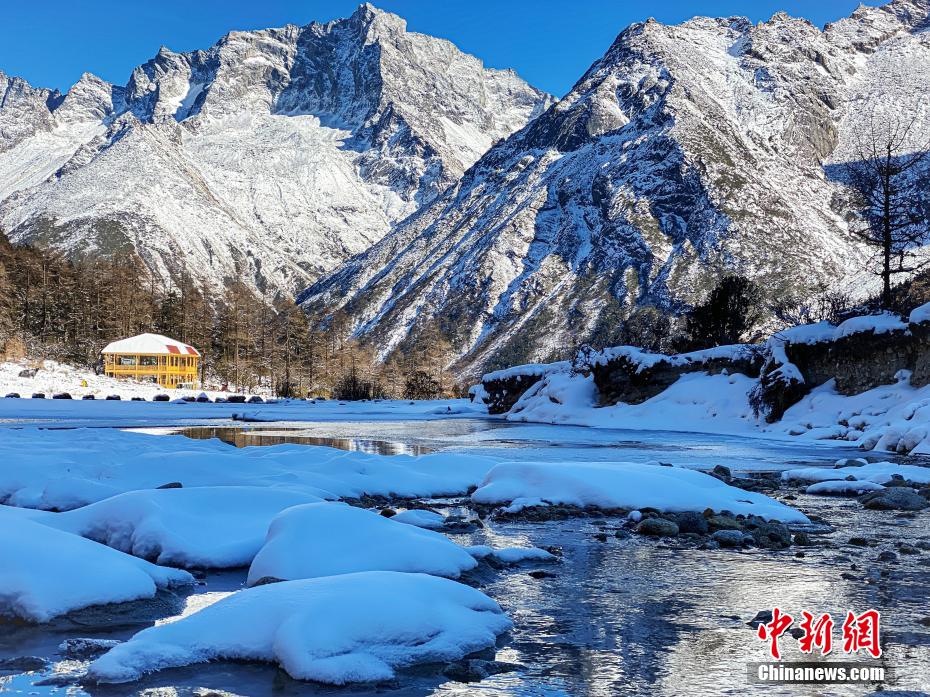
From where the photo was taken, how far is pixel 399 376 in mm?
119250

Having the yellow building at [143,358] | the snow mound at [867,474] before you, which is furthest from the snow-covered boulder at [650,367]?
the yellow building at [143,358]

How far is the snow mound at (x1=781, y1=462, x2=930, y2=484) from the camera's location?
749 inches

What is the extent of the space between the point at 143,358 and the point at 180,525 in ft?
297

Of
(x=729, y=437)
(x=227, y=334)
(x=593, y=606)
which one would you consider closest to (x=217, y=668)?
(x=593, y=606)

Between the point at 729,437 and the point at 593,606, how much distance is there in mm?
31019

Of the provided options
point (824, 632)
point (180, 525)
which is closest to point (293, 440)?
point (180, 525)

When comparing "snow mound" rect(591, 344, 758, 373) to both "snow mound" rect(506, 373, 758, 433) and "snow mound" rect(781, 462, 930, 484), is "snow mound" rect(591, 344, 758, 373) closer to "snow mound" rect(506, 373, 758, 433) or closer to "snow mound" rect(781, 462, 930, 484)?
"snow mound" rect(506, 373, 758, 433)

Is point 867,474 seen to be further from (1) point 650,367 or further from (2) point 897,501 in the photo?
(1) point 650,367

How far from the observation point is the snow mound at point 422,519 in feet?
44.8

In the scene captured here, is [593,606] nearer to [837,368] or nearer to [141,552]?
[141,552]

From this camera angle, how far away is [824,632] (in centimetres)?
779

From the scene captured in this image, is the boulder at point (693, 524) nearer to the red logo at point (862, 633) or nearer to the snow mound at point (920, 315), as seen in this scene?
the red logo at point (862, 633)

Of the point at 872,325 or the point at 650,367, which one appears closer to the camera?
the point at 872,325

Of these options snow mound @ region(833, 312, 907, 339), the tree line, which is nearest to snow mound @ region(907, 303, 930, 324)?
snow mound @ region(833, 312, 907, 339)
